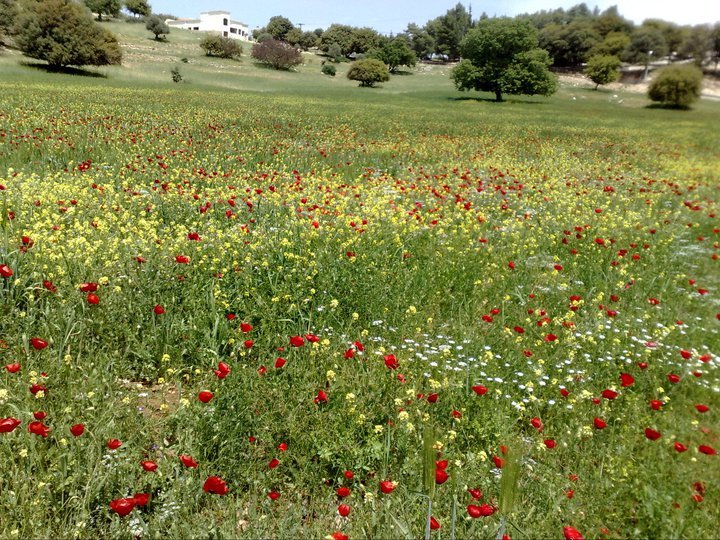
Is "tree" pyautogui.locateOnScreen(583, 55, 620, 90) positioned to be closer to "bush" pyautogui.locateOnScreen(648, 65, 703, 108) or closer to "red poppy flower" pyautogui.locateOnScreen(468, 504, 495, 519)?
"bush" pyautogui.locateOnScreen(648, 65, 703, 108)

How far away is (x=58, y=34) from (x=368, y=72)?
43542mm

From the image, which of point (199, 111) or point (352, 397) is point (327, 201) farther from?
point (199, 111)

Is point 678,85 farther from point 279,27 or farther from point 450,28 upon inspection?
point 279,27

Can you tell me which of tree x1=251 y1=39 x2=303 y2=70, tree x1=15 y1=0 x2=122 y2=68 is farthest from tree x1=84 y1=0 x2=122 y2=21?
tree x1=15 y1=0 x2=122 y2=68

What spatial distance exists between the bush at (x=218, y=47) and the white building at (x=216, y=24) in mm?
51318

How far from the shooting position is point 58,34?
55.0m

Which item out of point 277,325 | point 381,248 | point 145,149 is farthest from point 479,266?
point 145,149

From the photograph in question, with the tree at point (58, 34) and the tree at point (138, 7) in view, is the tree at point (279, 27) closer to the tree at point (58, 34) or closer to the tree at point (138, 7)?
the tree at point (138, 7)

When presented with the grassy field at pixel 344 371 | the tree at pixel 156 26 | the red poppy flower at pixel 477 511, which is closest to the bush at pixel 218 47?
the tree at pixel 156 26

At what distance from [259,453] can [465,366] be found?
6.62ft

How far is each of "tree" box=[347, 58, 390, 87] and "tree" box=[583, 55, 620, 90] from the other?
→ 35144mm

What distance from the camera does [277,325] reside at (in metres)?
4.77

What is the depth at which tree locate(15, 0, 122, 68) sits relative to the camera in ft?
179

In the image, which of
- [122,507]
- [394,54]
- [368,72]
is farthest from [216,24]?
[122,507]
